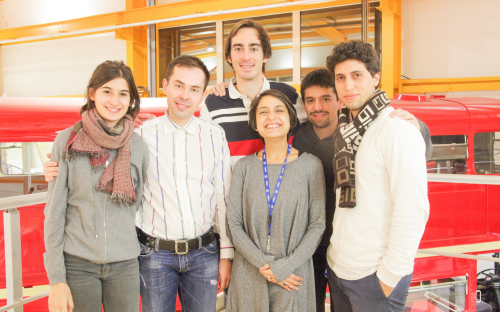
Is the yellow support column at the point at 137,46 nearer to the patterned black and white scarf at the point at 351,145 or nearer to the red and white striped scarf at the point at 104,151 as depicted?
the red and white striped scarf at the point at 104,151

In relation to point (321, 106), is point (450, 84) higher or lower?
higher

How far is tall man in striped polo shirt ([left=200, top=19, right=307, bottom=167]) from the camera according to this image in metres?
2.20

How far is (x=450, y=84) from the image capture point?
303 inches

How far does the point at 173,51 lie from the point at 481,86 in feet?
24.8

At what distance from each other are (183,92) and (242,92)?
1.74 ft

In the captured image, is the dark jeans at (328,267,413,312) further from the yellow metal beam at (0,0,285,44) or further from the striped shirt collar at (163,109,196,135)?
the yellow metal beam at (0,0,285,44)

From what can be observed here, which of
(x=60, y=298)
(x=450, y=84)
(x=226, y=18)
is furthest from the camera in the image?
(x=226, y=18)

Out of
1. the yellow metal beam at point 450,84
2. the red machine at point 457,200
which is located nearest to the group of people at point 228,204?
the red machine at point 457,200

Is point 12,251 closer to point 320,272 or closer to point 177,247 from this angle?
point 177,247

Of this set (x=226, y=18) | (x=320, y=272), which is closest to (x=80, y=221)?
(x=320, y=272)

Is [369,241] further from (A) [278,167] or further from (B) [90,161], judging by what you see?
(B) [90,161]

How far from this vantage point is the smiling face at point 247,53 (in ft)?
7.20

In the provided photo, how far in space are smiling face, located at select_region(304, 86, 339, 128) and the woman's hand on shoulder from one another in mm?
1550

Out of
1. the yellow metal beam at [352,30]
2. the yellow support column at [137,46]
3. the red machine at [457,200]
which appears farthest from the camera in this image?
the yellow support column at [137,46]
